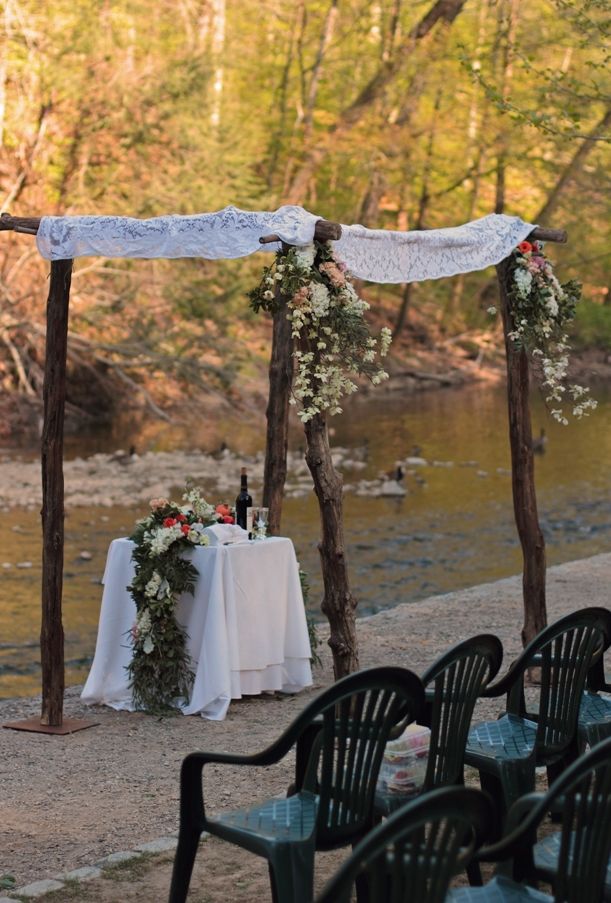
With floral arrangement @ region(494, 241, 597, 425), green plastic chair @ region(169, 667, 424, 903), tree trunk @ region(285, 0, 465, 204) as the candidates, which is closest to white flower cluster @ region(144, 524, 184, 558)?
floral arrangement @ region(494, 241, 597, 425)

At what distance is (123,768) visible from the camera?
7941mm

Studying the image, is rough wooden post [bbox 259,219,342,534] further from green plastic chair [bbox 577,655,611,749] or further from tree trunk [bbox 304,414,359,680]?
green plastic chair [bbox 577,655,611,749]

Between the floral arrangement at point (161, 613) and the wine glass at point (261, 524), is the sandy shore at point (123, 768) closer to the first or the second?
the floral arrangement at point (161, 613)

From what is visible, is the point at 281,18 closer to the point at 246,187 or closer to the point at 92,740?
the point at 246,187

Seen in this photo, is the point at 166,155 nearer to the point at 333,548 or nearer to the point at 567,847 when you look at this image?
the point at 333,548

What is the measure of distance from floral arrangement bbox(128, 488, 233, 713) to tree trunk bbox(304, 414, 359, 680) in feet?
2.63

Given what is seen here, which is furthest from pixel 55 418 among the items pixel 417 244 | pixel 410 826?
pixel 410 826

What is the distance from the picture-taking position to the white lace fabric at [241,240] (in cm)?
864

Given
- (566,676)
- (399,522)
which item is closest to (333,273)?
(566,676)

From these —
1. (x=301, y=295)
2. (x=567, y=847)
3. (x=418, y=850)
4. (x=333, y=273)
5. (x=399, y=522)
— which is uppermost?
(x=333, y=273)

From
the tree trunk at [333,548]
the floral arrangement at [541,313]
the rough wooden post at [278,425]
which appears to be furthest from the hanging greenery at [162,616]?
the floral arrangement at [541,313]

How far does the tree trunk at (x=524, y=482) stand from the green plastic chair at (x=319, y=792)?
5.24 metres

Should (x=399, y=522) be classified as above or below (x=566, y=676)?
below

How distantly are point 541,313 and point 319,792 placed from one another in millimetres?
5738
